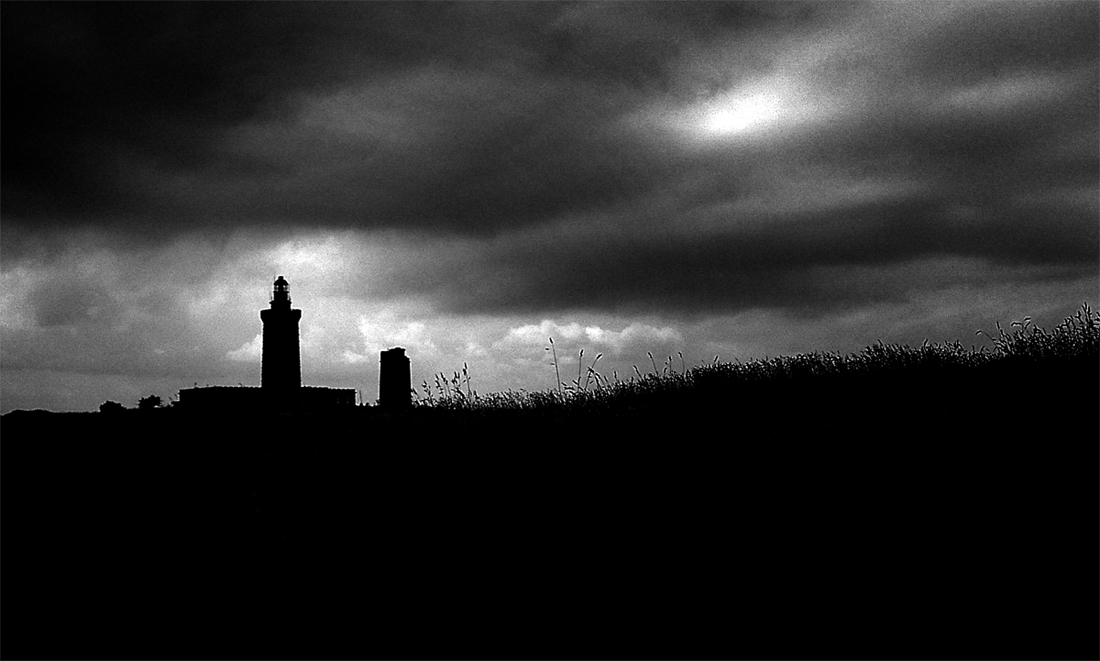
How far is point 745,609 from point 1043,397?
15.7 ft

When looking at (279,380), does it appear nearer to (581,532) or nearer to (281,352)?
(281,352)

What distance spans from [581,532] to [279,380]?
12.0 m

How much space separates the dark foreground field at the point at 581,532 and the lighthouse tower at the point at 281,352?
7.84 meters

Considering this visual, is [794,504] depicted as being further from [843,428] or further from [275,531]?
[275,531]

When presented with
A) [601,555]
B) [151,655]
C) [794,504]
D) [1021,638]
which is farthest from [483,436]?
[1021,638]

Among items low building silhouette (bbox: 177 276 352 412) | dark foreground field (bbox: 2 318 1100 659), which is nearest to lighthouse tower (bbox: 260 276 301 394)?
low building silhouette (bbox: 177 276 352 412)

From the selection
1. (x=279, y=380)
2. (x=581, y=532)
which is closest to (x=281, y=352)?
(x=279, y=380)

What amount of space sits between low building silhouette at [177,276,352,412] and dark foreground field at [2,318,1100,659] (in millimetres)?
3480

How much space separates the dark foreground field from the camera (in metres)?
6.78

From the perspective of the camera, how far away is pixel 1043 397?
9.53m

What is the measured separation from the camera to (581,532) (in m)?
8.29

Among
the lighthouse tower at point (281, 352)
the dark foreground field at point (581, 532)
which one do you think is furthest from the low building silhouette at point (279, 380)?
the dark foreground field at point (581, 532)

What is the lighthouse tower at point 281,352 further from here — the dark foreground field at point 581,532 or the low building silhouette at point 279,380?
the dark foreground field at point 581,532

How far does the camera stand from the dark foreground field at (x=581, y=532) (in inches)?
267
